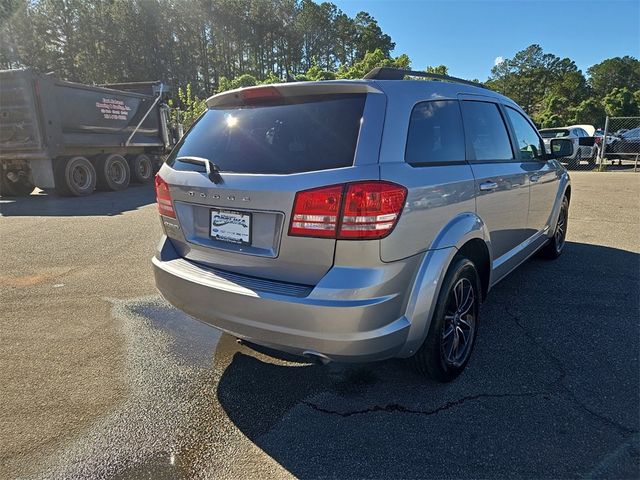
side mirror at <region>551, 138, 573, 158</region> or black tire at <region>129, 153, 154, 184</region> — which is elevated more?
side mirror at <region>551, 138, 573, 158</region>

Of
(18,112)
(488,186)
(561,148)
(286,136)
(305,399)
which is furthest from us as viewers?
(18,112)

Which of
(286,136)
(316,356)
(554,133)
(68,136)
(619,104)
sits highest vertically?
(619,104)

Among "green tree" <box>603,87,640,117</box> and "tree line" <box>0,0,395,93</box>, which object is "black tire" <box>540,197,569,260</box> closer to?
"green tree" <box>603,87,640,117</box>

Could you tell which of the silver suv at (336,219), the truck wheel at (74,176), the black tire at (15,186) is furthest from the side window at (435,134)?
the black tire at (15,186)

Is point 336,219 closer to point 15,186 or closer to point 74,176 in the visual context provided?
point 74,176

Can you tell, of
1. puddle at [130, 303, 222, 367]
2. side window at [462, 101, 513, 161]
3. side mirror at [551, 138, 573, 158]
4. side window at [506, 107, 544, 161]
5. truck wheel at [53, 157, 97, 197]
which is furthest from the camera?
truck wheel at [53, 157, 97, 197]

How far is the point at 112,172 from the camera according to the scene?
41.4 ft

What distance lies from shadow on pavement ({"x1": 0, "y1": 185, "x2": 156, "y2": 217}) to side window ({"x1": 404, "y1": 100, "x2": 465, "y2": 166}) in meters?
7.79

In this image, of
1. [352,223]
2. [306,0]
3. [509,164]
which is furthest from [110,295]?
[306,0]

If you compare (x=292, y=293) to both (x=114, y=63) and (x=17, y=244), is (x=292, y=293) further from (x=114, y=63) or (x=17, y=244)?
(x=114, y=63)

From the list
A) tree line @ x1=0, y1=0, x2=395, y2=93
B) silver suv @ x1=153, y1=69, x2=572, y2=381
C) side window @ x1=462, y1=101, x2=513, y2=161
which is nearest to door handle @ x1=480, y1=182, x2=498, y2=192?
silver suv @ x1=153, y1=69, x2=572, y2=381

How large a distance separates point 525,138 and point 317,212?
2892 millimetres

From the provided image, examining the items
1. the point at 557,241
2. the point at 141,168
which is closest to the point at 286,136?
the point at 557,241

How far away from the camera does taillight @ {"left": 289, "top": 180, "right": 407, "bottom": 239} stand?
6.47 ft
